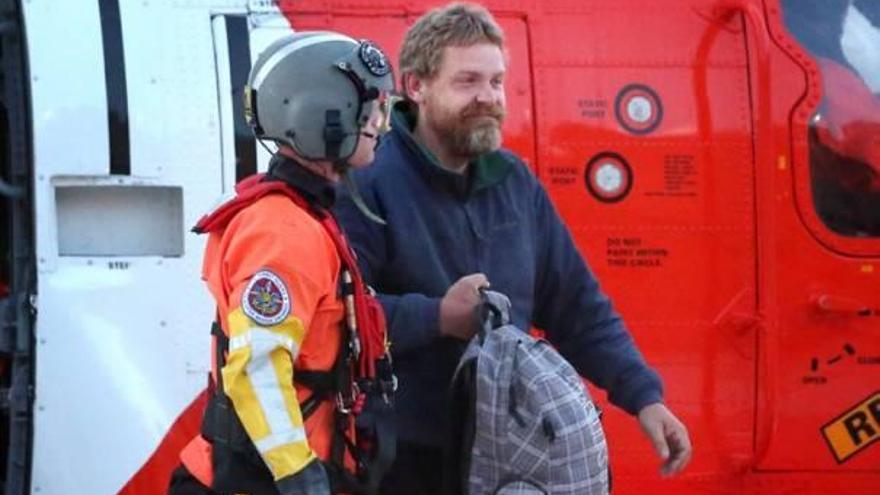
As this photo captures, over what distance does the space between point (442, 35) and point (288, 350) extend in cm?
85

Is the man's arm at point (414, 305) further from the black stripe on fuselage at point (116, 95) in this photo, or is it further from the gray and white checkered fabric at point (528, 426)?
the black stripe on fuselage at point (116, 95)

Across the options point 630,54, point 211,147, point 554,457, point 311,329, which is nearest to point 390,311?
point 311,329

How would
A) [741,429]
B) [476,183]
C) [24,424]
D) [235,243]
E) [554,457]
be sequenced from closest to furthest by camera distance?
[235,243] < [554,457] < [476,183] < [24,424] < [741,429]

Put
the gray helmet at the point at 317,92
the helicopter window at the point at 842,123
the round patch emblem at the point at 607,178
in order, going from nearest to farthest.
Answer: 1. the gray helmet at the point at 317,92
2. the round patch emblem at the point at 607,178
3. the helicopter window at the point at 842,123

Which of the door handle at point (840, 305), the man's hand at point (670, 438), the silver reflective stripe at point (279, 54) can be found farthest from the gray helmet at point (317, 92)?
the door handle at point (840, 305)

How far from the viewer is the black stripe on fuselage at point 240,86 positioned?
13.8ft

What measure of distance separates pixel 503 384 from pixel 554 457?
171 millimetres

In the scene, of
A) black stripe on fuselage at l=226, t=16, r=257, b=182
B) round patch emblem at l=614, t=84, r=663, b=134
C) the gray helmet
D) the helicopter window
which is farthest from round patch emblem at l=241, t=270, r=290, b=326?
the helicopter window

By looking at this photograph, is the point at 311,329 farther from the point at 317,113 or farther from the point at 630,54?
the point at 630,54

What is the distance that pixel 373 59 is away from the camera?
2.72 metres

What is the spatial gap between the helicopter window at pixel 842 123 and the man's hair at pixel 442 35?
188cm

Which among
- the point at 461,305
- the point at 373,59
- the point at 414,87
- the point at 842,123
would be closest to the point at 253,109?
the point at 373,59

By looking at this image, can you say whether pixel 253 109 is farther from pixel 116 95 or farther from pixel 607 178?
pixel 607 178

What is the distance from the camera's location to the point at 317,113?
2.67m
